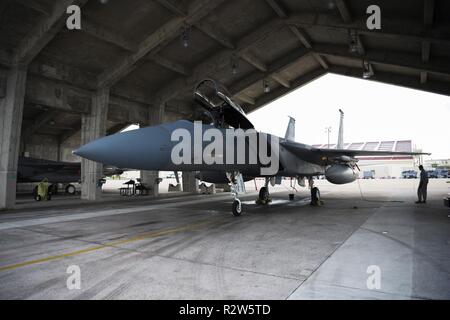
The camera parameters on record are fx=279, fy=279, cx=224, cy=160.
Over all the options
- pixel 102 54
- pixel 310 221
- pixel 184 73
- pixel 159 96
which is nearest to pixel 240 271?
pixel 310 221

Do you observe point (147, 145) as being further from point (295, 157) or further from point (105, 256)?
point (295, 157)

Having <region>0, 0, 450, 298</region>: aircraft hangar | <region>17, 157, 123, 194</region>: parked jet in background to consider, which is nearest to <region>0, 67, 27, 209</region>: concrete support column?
<region>0, 0, 450, 298</region>: aircraft hangar

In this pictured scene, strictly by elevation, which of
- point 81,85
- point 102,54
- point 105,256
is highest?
point 102,54

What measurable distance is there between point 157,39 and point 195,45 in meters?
2.86

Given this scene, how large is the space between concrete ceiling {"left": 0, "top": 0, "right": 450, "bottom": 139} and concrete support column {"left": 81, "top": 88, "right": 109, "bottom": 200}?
0.51m

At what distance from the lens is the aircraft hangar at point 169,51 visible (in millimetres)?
10828

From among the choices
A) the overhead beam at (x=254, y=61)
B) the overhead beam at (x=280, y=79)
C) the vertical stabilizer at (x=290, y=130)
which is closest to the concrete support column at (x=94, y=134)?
the overhead beam at (x=254, y=61)

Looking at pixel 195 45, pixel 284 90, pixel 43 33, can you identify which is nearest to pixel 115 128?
pixel 195 45

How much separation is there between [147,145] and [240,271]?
308cm

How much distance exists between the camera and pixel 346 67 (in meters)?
19.3

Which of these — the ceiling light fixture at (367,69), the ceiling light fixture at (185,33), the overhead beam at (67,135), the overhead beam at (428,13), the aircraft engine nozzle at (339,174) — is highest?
the ceiling light fixture at (185,33)

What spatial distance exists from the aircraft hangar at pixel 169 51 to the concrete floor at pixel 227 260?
137 inches

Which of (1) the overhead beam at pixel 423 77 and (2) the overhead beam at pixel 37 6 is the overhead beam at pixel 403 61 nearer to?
(1) the overhead beam at pixel 423 77

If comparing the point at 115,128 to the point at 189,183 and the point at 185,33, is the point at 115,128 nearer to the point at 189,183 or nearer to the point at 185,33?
the point at 189,183
